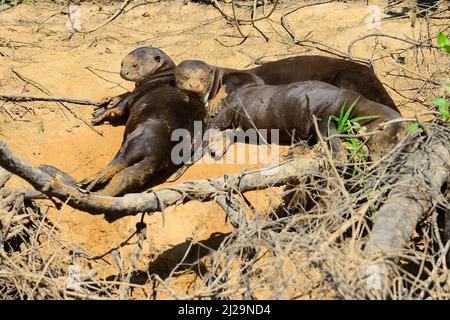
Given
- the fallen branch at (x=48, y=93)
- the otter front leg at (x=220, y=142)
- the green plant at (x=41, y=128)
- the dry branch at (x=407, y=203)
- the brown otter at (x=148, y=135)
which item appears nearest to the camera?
the dry branch at (x=407, y=203)

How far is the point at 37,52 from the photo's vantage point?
7238 millimetres

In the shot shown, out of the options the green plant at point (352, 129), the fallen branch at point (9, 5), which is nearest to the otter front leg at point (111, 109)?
the green plant at point (352, 129)

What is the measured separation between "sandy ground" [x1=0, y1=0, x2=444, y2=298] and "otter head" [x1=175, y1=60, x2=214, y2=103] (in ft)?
2.22

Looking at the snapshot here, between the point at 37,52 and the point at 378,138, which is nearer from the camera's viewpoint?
the point at 378,138

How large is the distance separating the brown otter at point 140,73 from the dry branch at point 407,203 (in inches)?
115

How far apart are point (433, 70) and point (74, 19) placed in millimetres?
3664

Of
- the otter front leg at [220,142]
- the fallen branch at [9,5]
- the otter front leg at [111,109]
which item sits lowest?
the otter front leg at [220,142]

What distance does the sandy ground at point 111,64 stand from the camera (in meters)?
5.28

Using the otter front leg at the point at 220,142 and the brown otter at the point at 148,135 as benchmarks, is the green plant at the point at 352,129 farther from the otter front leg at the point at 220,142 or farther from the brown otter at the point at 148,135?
the brown otter at the point at 148,135

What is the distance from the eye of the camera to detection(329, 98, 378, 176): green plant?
451 cm

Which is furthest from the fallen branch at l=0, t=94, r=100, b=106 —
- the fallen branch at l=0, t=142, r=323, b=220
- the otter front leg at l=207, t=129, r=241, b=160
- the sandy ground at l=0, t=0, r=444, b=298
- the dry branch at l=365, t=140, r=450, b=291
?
the dry branch at l=365, t=140, r=450, b=291
